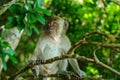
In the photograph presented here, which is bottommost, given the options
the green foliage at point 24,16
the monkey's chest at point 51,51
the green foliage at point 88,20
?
the monkey's chest at point 51,51

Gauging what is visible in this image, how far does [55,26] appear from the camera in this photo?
5191 millimetres

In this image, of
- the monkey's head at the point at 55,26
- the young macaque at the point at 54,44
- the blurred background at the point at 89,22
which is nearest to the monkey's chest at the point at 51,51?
the young macaque at the point at 54,44

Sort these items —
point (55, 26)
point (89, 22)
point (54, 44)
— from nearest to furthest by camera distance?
point (55, 26)
point (54, 44)
point (89, 22)

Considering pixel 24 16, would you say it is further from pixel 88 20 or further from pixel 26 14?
pixel 88 20

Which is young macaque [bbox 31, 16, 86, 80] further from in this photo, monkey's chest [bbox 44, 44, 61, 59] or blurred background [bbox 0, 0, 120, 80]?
blurred background [bbox 0, 0, 120, 80]

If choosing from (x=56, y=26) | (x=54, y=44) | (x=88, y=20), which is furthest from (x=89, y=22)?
(x=56, y=26)

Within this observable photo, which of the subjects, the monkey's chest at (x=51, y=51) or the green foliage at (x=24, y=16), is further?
the monkey's chest at (x=51, y=51)

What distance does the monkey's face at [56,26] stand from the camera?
5.12 meters

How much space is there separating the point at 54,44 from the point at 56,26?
1.02 feet

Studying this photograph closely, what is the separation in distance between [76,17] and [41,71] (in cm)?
132

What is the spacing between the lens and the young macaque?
514 cm

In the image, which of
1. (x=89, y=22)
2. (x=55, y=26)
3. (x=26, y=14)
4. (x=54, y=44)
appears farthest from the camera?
(x=89, y=22)

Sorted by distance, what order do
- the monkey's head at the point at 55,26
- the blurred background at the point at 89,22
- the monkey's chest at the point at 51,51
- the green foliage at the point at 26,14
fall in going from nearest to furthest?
the green foliage at the point at 26,14 → the monkey's head at the point at 55,26 → the monkey's chest at the point at 51,51 → the blurred background at the point at 89,22

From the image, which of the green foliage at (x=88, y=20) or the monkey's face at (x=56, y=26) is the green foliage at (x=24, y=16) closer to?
the monkey's face at (x=56, y=26)
